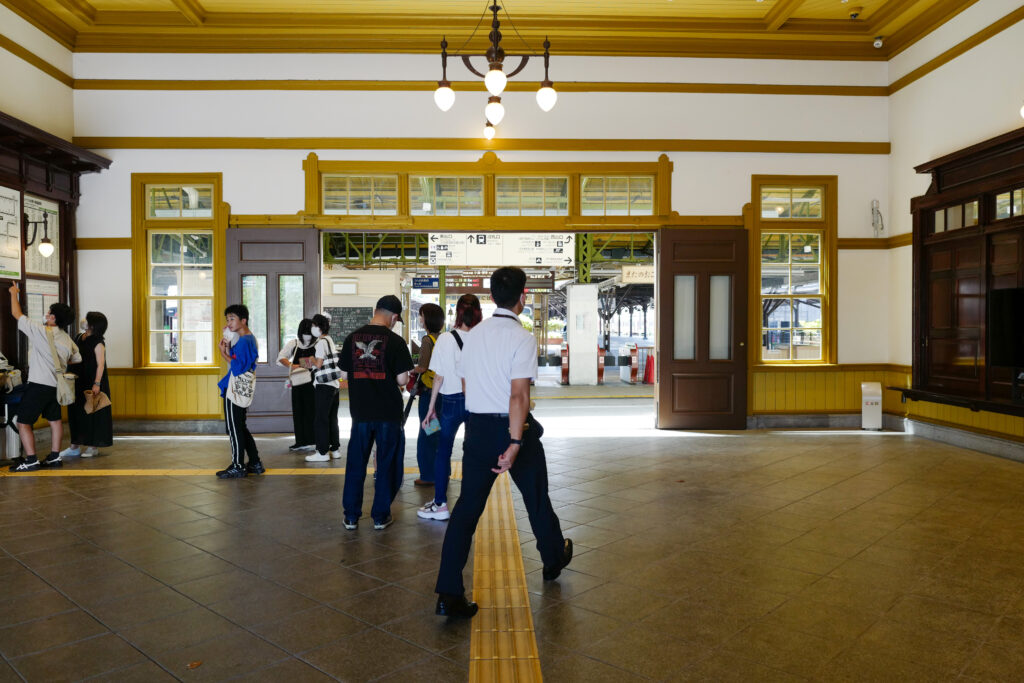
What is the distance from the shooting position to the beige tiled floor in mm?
2725

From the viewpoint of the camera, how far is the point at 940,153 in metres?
7.74

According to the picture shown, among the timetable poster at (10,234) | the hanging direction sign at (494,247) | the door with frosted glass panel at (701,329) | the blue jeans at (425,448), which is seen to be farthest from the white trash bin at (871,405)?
the timetable poster at (10,234)

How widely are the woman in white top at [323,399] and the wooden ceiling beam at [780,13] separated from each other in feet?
19.7

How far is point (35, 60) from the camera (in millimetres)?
7566

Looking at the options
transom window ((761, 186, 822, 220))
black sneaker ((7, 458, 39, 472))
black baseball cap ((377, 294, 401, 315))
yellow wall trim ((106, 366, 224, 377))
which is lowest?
black sneaker ((7, 458, 39, 472))

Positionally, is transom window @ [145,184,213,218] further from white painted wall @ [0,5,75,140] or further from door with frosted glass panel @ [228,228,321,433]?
white painted wall @ [0,5,75,140]

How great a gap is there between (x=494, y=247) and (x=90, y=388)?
475 cm

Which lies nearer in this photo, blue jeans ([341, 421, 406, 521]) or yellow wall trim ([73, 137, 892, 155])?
blue jeans ([341, 421, 406, 521])

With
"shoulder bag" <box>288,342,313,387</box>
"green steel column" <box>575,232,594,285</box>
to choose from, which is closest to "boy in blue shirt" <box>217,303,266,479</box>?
"shoulder bag" <box>288,342,313,387</box>

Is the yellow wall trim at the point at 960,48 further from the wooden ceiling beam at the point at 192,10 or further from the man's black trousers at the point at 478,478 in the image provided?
the wooden ceiling beam at the point at 192,10

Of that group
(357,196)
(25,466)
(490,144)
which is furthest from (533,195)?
(25,466)

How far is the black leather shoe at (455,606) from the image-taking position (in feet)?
10.1

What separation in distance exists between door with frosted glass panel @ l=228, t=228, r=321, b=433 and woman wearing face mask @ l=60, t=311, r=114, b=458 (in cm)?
164

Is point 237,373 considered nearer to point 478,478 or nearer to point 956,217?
point 478,478
